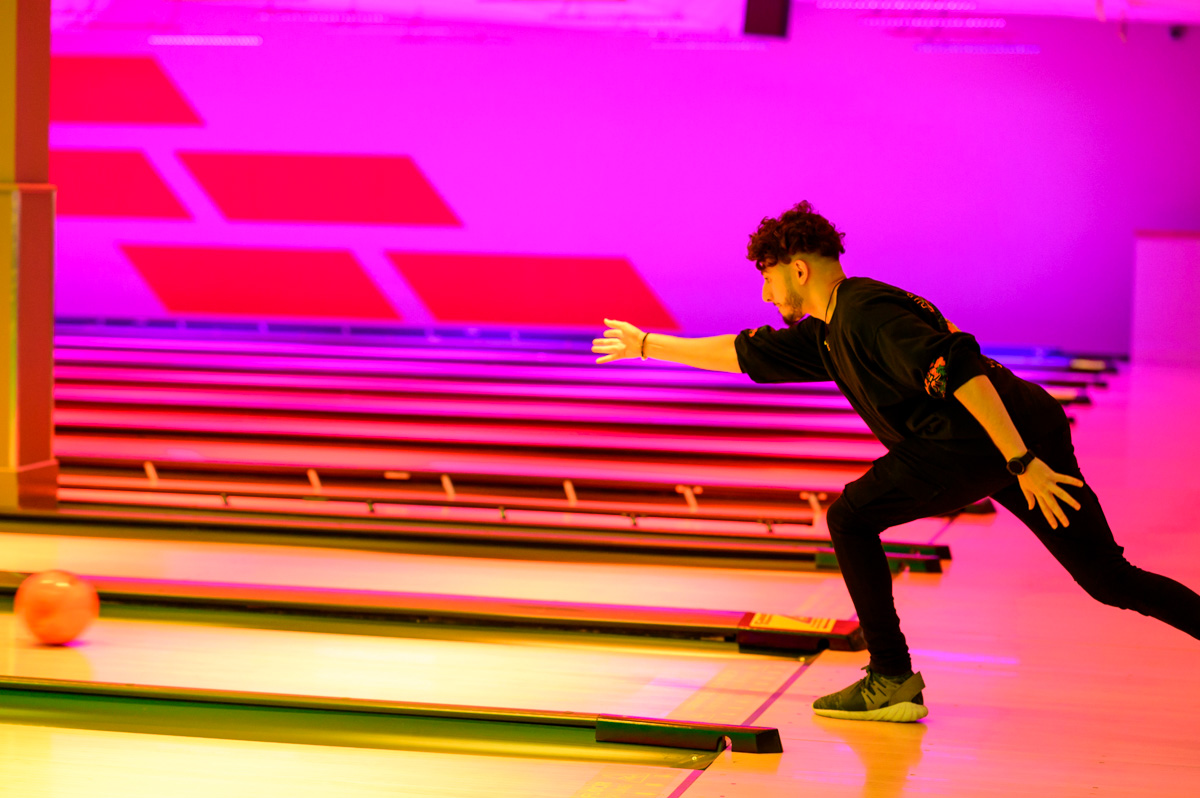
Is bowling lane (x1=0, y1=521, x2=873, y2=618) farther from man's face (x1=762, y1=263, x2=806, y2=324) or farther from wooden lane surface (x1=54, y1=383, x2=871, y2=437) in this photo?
wooden lane surface (x1=54, y1=383, x2=871, y2=437)

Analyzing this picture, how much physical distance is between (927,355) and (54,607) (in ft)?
6.92

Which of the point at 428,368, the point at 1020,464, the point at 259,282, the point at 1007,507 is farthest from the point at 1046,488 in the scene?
the point at 259,282

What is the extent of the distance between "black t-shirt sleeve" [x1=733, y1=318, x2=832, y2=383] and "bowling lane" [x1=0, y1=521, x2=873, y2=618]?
111 centimetres

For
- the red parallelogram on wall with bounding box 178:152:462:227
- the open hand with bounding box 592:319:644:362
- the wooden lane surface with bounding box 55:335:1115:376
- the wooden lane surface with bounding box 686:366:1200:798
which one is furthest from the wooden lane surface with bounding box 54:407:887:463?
the red parallelogram on wall with bounding box 178:152:462:227

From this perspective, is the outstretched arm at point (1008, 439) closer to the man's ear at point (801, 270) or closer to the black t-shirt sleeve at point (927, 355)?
the black t-shirt sleeve at point (927, 355)

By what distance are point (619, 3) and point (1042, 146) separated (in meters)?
3.54

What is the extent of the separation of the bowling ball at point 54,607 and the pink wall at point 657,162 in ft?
29.2

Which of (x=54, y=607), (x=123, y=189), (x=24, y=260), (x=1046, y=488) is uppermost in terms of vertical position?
(x=123, y=189)

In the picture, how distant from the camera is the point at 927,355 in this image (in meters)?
2.50

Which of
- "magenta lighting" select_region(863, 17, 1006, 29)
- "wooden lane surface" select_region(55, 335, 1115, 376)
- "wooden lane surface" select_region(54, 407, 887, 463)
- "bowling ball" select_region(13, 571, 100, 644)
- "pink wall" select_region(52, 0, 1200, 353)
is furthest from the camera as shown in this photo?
"pink wall" select_region(52, 0, 1200, 353)

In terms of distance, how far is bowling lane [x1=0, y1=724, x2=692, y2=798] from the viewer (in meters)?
2.49

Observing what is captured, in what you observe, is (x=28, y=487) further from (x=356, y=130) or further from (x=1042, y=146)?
(x=1042, y=146)

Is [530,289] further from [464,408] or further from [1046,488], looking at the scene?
[1046,488]

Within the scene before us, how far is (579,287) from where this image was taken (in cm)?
1228
